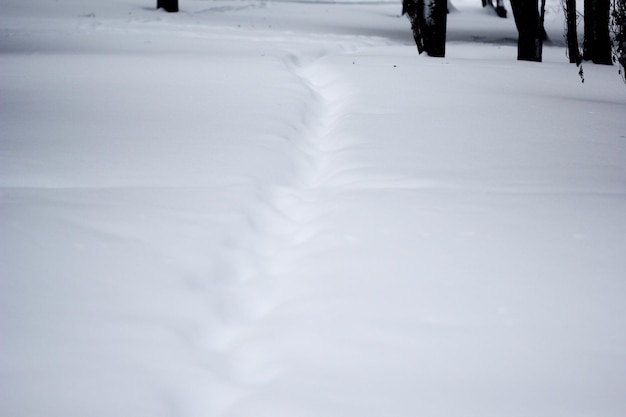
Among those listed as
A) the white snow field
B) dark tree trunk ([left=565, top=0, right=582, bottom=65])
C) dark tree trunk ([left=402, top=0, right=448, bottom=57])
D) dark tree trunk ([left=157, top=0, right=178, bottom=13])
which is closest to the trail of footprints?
the white snow field

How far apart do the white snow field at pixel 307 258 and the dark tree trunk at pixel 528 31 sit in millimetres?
4520

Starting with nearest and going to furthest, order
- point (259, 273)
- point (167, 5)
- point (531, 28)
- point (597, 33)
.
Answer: point (259, 273) → point (597, 33) → point (531, 28) → point (167, 5)

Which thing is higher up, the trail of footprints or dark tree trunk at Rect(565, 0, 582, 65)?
dark tree trunk at Rect(565, 0, 582, 65)

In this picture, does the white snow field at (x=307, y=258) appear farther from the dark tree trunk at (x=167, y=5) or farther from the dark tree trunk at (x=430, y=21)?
the dark tree trunk at (x=167, y=5)

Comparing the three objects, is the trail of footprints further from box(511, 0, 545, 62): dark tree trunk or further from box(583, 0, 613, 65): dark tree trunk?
box(583, 0, 613, 65): dark tree trunk

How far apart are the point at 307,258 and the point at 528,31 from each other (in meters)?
8.06

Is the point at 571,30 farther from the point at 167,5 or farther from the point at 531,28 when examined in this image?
the point at 167,5

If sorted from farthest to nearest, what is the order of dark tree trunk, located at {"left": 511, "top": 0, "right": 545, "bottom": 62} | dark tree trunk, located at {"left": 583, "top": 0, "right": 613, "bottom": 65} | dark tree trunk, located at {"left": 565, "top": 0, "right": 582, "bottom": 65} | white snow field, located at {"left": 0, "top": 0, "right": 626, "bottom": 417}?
dark tree trunk, located at {"left": 511, "top": 0, "right": 545, "bottom": 62} → dark tree trunk, located at {"left": 565, "top": 0, "right": 582, "bottom": 65} → dark tree trunk, located at {"left": 583, "top": 0, "right": 613, "bottom": 65} → white snow field, located at {"left": 0, "top": 0, "right": 626, "bottom": 417}

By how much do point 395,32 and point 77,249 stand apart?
Answer: 13.8 metres

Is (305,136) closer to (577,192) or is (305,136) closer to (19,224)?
(577,192)

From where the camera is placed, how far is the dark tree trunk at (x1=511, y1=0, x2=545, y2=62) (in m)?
8.88

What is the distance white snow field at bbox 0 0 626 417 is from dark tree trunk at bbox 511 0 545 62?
4.52 m

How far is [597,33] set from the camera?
29.1 ft

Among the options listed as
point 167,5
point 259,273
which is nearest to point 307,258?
point 259,273
